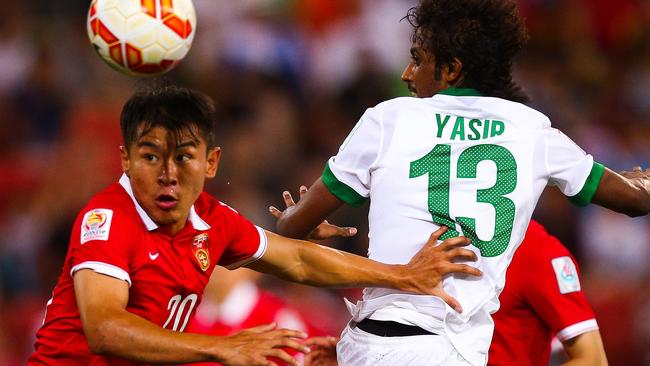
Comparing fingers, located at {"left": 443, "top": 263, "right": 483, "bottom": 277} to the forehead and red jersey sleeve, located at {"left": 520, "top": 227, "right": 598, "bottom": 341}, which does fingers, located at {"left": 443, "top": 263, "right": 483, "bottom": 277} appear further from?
the forehead

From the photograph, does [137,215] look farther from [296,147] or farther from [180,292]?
[296,147]

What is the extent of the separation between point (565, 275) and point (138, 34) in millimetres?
1933

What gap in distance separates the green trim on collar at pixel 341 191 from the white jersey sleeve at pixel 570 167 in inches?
26.0

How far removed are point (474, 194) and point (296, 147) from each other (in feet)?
16.0

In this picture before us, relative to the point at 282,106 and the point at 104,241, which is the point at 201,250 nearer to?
the point at 104,241

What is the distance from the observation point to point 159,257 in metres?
3.84

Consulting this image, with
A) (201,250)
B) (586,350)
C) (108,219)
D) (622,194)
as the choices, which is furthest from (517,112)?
(108,219)

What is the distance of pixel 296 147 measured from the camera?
863cm

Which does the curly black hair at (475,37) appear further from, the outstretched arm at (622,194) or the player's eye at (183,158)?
the player's eye at (183,158)

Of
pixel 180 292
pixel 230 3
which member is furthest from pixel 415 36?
pixel 230 3

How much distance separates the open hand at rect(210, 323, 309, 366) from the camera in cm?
335

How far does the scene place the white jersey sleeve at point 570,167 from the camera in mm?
3896

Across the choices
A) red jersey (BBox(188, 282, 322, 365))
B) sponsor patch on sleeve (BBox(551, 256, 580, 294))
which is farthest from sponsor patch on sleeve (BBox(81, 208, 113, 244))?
red jersey (BBox(188, 282, 322, 365))

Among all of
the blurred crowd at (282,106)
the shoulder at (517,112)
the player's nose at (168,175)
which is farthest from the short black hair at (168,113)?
the blurred crowd at (282,106)
